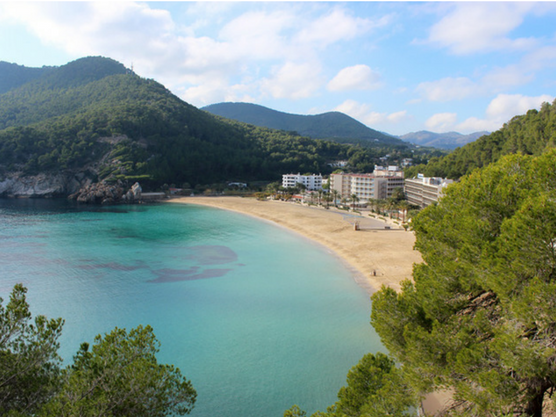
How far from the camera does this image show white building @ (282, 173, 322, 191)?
88062 mm

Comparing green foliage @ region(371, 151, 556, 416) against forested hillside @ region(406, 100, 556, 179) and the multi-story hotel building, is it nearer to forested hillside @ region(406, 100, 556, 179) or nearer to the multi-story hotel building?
forested hillside @ region(406, 100, 556, 179)

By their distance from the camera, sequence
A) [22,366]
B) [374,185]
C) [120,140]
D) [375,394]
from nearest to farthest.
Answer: [22,366]
[375,394]
[374,185]
[120,140]

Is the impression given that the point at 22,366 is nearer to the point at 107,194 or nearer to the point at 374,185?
the point at 374,185

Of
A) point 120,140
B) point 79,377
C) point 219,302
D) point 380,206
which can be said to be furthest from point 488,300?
point 120,140

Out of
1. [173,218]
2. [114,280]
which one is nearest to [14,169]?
[173,218]

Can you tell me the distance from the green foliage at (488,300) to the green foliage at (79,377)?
606 cm

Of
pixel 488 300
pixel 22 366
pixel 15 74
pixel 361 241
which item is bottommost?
pixel 361 241

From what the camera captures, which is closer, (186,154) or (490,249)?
(490,249)

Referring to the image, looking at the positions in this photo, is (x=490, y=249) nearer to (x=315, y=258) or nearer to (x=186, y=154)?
(x=315, y=258)

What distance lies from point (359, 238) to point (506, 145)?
1398 inches

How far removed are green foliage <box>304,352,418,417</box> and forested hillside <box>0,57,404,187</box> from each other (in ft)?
269

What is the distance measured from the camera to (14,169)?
266 ft

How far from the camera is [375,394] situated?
904cm

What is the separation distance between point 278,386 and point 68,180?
3385 inches
